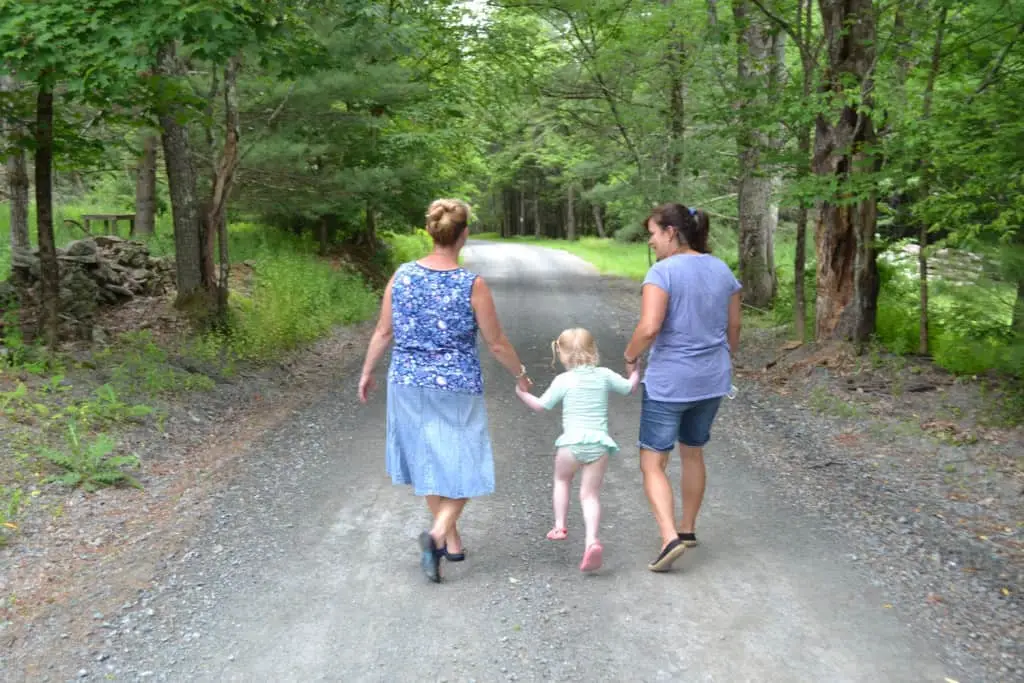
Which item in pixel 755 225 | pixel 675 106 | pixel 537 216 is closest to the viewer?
pixel 755 225

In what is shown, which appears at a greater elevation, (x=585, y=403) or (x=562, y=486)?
(x=585, y=403)

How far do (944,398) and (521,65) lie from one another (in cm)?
1346

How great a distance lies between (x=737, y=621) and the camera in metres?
3.99

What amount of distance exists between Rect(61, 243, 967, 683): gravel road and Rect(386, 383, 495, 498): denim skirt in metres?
0.51

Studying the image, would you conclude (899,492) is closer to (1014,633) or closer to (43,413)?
(1014,633)

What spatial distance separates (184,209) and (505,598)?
28.0ft

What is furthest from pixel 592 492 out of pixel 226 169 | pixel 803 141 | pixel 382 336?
pixel 803 141

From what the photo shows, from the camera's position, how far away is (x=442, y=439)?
4477 mm

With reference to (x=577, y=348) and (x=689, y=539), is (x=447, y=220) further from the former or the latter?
(x=689, y=539)

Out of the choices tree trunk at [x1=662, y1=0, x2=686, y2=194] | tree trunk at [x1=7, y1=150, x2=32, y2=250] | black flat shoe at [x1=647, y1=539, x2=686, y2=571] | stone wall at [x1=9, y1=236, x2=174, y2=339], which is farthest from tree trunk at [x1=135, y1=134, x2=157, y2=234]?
black flat shoe at [x1=647, y1=539, x2=686, y2=571]

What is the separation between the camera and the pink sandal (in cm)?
441

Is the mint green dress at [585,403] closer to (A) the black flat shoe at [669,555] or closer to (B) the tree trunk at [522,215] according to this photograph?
(A) the black flat shoe at [669,555]

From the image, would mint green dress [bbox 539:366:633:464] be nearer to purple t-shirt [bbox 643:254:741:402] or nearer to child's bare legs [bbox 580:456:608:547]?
child's bare legs [bbox 580:456:608:547]

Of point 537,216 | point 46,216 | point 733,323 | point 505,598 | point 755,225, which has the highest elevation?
point 537,216
